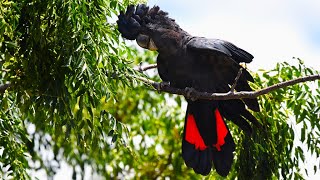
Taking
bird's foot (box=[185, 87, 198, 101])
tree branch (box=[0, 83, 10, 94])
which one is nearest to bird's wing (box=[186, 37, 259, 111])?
bird's foot (box=[185, 87, 198, 101])

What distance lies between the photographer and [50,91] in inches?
92.1

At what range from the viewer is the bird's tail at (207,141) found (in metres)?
2.85

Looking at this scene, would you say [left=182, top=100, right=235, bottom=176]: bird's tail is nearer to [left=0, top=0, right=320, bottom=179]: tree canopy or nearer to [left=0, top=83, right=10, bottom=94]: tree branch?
[left=0, top=0, right=320, bottom=179]: tree canopy

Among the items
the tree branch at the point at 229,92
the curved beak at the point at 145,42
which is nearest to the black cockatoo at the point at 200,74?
the curved beak at the point at 145,42

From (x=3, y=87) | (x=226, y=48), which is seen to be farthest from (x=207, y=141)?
(x=3, y=87)

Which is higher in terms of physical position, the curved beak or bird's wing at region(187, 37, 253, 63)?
bird's wing at region(187, 37, 253, 63)

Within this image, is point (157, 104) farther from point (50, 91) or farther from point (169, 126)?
point (50, 91)

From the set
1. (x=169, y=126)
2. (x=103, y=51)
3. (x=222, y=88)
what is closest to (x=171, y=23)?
(x=222, y=88)

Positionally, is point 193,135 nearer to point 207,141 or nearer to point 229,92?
point 207,141

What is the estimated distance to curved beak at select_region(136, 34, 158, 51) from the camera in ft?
8.84

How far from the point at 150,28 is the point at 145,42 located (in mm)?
53

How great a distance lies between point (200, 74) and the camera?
277 cm

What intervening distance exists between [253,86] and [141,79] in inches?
23.5

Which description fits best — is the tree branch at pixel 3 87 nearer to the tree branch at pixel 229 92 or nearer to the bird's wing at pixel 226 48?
the tree branch at pixel 229 92
